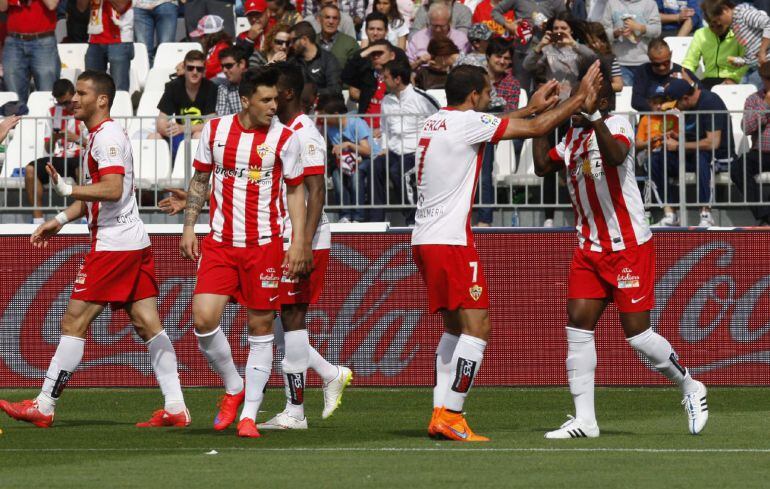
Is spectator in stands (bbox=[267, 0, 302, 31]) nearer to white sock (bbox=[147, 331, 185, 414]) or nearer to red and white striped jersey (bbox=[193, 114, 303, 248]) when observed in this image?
white sock (bbox=[147, 331, 185, 414])

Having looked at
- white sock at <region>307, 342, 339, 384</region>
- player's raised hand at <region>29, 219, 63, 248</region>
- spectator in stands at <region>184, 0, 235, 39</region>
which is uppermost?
spectator in stands at <region>184, 0, 235, 39</region>

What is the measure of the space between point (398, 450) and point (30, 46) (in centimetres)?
1200

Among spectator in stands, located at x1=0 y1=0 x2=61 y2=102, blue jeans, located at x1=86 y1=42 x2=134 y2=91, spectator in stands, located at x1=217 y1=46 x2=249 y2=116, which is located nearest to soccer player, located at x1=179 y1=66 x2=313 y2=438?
spectator in stands, located at x1=217 y1=46 x2=249 y2=116

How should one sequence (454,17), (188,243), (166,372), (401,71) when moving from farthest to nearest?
(454,17), (401,71), (166,372), (188,243)

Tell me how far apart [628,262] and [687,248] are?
4065mm

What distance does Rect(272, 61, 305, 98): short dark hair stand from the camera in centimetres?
1009

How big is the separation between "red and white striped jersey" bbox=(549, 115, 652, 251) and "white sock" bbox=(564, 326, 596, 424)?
57cm

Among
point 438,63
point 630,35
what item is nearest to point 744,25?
point 630,35

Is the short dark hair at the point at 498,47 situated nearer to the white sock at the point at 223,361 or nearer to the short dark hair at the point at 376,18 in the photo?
the short dark hair at the point at 376,18

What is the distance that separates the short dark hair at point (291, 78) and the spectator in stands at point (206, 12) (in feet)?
35.4

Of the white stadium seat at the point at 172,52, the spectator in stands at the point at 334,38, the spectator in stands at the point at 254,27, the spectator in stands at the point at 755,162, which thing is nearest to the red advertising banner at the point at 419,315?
the spectator in stands at the point at 755,162

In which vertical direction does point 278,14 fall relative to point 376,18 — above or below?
above

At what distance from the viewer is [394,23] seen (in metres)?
19.8

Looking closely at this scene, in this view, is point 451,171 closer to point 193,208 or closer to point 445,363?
point 445,363
